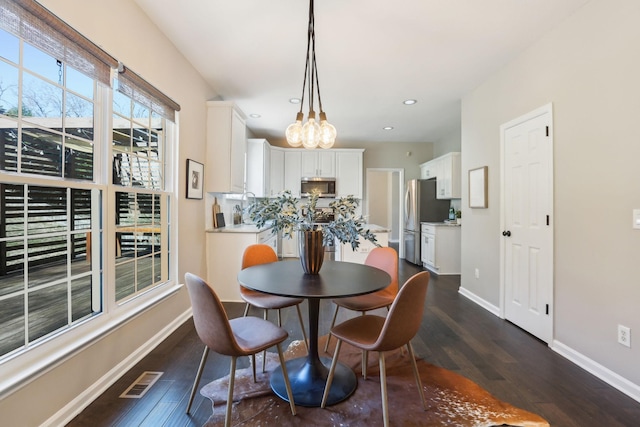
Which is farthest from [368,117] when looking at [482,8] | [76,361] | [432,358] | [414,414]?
[76,361]

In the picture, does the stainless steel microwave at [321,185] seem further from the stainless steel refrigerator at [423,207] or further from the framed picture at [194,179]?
the framed picture at [194,179]

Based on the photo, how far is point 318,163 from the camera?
6.11 metres

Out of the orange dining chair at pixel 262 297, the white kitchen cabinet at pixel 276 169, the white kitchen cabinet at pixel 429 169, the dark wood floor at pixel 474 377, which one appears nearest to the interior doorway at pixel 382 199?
the white kitchen cabinet at pixel 429 169

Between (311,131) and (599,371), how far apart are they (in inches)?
101

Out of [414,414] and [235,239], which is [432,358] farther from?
[235,239]

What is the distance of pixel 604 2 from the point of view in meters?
2.01

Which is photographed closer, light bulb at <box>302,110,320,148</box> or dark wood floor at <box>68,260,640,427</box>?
dark wood floor at <box>68,260,640,427</box>

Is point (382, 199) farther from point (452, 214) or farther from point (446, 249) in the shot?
point (446, 249)

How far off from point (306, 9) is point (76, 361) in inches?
107

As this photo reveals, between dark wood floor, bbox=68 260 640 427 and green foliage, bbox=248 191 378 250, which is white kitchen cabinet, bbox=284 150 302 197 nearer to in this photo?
dark wood floor, bbox=68 260 640 427

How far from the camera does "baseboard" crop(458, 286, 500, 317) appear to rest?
319 centimetres

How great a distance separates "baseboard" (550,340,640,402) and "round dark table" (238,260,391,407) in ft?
5.32

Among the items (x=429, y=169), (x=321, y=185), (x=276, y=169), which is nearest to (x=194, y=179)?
(x=276, y=169)

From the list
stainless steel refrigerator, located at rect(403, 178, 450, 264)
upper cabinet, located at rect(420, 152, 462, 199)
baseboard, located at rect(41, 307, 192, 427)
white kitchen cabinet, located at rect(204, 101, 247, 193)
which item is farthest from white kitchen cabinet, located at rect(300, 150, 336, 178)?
baseboard, located at rect(41, 307, 192, 427)
